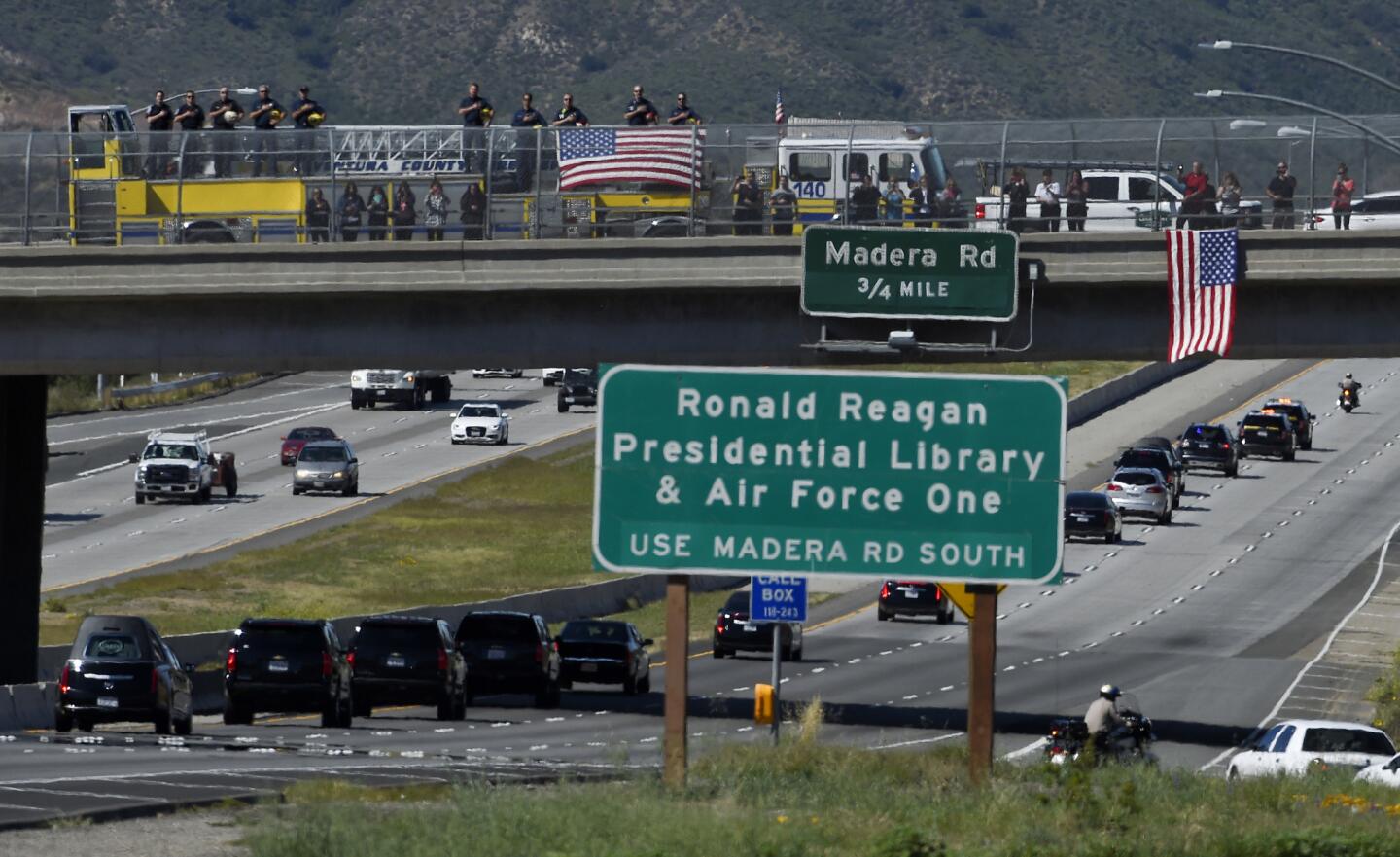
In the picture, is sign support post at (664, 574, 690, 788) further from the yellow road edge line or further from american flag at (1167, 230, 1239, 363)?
the yellow road edge line

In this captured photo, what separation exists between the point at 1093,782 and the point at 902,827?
155 inches

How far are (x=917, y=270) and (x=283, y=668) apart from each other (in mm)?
11245

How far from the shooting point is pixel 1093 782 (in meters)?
17.1

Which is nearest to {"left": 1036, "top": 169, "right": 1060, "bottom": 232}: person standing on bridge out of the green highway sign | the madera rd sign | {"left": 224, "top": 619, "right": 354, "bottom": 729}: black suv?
the green highway sign

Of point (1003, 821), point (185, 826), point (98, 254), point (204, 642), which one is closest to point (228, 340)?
point (98, 254)

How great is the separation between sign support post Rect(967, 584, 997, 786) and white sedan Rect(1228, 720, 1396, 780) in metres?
10.5

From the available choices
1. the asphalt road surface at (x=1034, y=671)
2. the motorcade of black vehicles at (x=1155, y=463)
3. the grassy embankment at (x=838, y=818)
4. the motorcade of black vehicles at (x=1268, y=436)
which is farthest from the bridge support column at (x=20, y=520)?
the motorcade of black vehicles at (x=1268, y=436)

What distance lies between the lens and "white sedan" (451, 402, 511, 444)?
88.4 m

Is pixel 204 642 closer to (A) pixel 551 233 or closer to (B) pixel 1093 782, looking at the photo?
(A) pixel 551 233

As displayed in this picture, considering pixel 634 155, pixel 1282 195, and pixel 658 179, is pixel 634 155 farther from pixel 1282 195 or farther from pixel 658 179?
pixel 1282 195

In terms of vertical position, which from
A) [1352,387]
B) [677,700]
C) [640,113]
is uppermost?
[640,113]

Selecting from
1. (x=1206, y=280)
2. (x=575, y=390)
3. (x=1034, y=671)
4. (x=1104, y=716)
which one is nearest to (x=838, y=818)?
(x=1104, y=716)

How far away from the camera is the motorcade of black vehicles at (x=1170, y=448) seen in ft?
245

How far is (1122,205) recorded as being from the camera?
33.6 m
